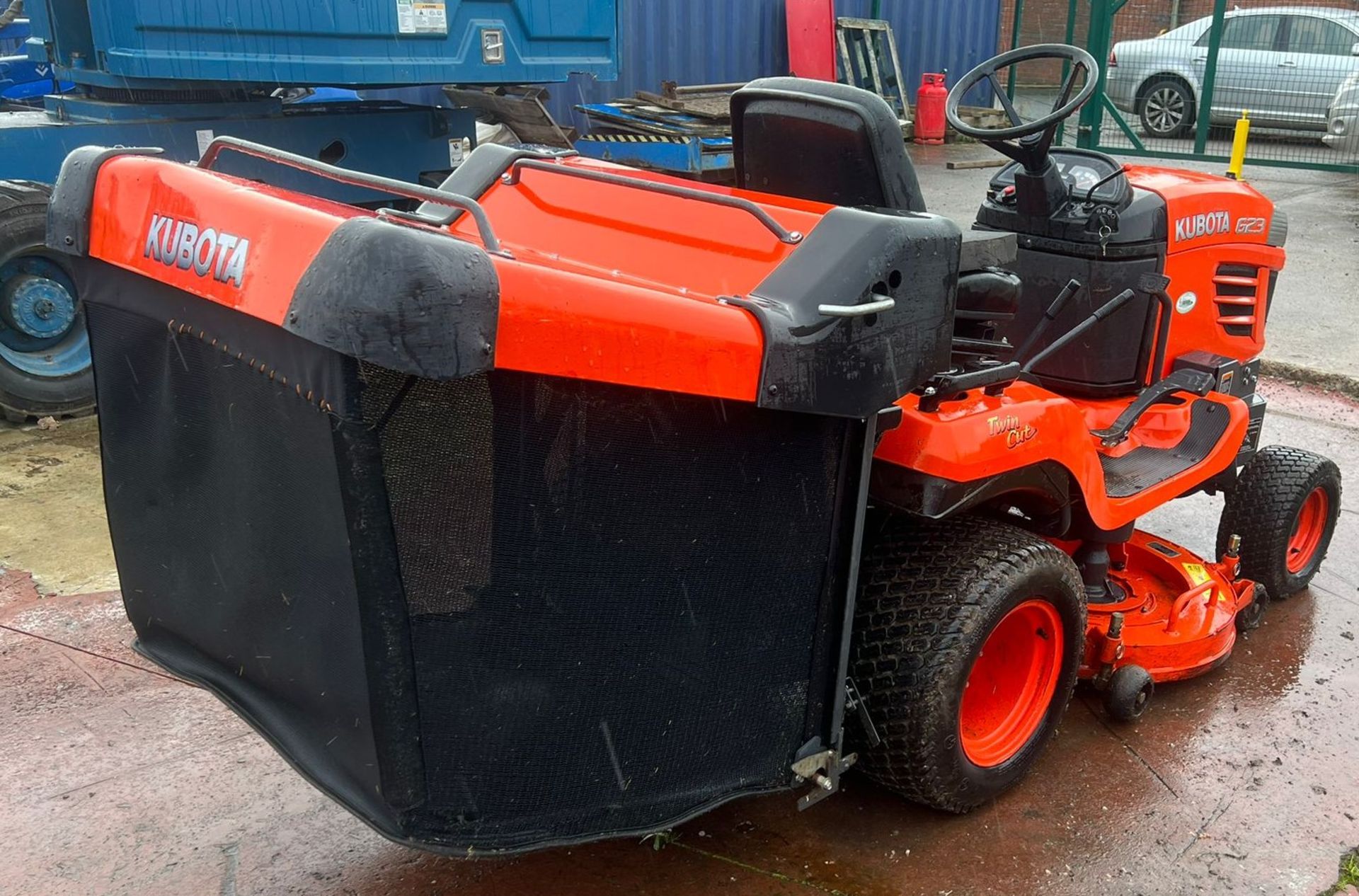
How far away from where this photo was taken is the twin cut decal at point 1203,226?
3.60 m

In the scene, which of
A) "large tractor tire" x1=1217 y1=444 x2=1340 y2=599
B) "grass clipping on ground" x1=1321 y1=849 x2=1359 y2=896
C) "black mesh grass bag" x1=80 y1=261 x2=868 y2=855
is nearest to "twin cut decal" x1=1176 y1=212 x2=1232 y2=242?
"large tractor tire" x1=1217 y1=444 x2=1340 y2=599

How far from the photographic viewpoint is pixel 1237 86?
11.8 meters

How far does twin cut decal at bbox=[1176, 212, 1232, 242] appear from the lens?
360 cm

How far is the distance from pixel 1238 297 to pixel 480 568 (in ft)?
9.73

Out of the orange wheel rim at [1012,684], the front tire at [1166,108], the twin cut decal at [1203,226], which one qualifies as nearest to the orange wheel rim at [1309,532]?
the twin cut decal at [1203,226]

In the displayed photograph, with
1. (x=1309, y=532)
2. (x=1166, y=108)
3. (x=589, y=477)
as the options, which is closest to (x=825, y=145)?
(x=589, y=477)

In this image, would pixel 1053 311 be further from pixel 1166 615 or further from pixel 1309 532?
pixel 1309 532

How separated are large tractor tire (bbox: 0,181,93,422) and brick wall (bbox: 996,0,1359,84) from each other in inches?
388

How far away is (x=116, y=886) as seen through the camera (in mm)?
2461

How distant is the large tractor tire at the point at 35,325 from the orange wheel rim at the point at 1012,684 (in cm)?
399

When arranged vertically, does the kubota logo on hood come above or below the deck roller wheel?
above

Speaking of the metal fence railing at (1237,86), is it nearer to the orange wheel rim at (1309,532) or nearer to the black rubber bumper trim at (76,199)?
the orange wheel rim at (1309,532)

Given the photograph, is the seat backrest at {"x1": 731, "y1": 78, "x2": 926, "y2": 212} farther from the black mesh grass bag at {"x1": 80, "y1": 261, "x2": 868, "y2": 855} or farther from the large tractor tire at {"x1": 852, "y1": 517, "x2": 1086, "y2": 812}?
the large tractor tire at {"x1": 852, "y1": 517, "x2": 1086, "y2": 812}

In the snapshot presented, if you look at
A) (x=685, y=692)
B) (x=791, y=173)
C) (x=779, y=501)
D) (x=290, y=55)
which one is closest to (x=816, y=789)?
Result: (x=685, y=692)
